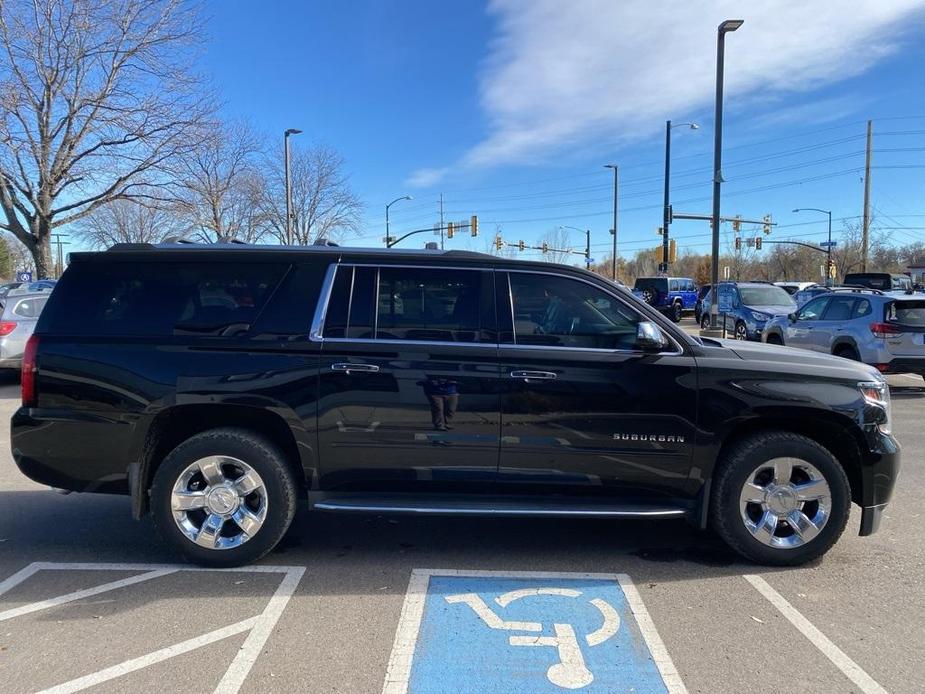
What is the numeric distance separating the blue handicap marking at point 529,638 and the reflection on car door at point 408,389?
0.68m

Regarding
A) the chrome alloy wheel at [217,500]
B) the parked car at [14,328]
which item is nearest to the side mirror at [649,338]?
the chrome alloy wheel at [217,500]

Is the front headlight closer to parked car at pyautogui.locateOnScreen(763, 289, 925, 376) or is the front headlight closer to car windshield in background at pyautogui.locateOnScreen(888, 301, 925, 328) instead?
parked car at pyautogui.locateOnScreen(763, 289, 925, 376)

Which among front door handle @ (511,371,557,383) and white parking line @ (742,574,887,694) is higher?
front door handle @ (511,371,557,383)

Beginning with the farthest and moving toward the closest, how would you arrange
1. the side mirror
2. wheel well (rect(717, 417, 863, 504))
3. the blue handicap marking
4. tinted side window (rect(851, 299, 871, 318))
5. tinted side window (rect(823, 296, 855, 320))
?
tinted side window (rect(823, 296, 855, 320))
tinted side window (rect(851, 299, 871, 318))
wheel well (rect(717, 417, 863, 504))
the side mirror
the blue handicap marking

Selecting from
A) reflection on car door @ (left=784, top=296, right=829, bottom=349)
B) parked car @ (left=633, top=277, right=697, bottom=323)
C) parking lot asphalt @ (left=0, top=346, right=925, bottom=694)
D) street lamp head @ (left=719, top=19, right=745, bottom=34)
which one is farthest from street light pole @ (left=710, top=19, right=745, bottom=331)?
parking lot asphalt @ (left=0, top=346, right=925, bottom=694)

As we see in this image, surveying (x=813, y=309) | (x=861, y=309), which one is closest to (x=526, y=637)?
(x=861, y=309)

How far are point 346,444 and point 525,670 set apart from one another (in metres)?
1.66

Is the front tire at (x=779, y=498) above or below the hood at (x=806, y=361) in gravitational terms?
below

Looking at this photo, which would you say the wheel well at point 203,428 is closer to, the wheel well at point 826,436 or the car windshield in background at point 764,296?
the wheel well at point 826,436

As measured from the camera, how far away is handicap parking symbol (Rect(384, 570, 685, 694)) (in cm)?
292

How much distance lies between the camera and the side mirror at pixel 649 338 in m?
3.94

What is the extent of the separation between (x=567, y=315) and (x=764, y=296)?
17.1 m

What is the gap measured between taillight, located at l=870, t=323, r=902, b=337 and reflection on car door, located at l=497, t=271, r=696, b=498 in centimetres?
800

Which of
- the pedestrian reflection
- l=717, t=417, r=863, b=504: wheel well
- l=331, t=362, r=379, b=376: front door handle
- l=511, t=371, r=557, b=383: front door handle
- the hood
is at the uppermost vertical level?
the hood
